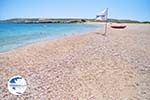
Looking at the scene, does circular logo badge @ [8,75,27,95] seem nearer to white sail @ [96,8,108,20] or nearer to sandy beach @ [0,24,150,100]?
sandy beach @ [0,24,150,100]

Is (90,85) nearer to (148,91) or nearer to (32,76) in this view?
(148,91)

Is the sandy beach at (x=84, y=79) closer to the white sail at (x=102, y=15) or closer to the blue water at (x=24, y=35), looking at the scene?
the blue water at (x=24, y=35)

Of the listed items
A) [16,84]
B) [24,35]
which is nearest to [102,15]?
[24,35]

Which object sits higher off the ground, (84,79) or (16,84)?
(16,84)

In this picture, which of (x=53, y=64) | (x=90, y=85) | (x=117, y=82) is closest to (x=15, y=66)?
(x=53, y=64)

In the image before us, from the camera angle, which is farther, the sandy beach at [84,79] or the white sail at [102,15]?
the white sail at [102,15]

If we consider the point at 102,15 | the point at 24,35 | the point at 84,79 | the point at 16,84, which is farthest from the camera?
the point at 24,35

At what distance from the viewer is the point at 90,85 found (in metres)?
4.82

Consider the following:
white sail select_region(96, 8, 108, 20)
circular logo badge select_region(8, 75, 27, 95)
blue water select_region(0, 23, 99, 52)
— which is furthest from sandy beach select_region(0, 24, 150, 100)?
white sail select_region(96, 8, 108, 20)

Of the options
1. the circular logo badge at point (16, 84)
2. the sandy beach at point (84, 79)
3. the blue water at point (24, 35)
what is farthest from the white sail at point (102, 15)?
the circular logo badge at point (16, 84)

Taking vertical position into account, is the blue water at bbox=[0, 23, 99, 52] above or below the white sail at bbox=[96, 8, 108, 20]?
below

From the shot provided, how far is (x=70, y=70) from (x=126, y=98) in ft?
7.65

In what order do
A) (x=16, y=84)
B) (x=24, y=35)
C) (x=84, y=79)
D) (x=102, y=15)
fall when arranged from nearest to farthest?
1. (x=16, y=84)
2. (x=84, y=79)
3. (x=102, y=15)
4. (x=24, y=35)

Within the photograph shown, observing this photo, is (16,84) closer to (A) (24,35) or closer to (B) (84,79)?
(B) (84,79)
